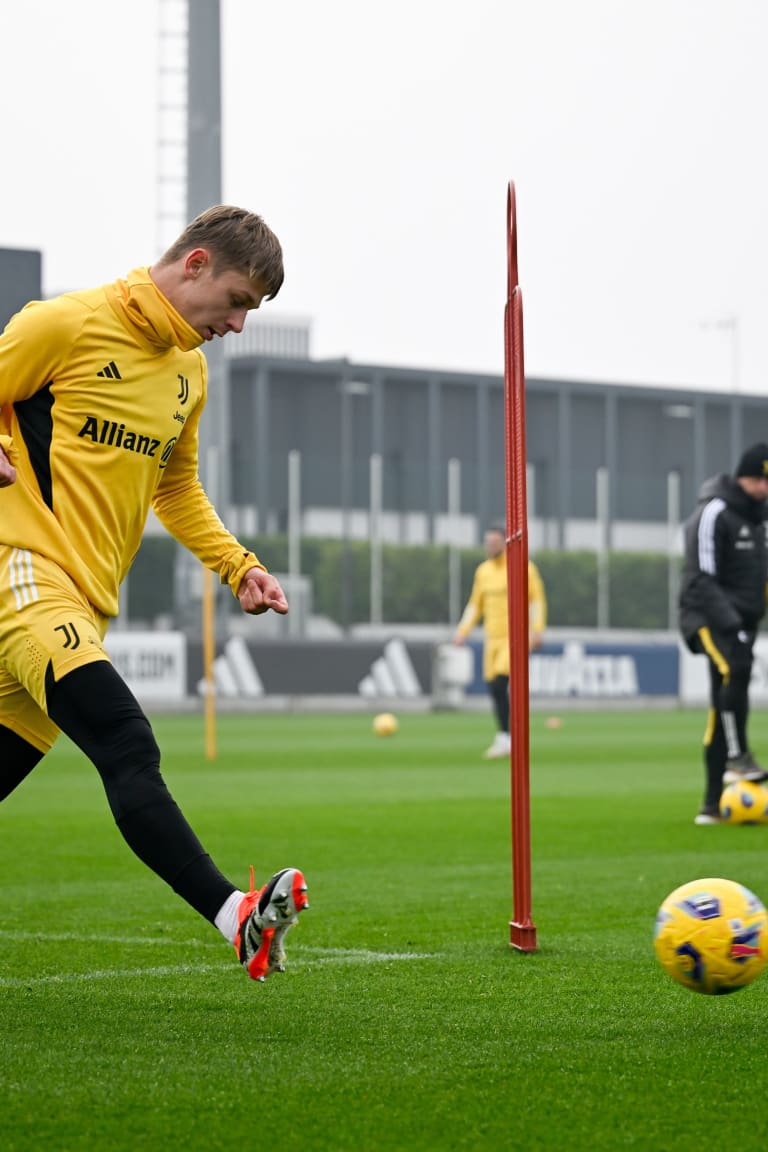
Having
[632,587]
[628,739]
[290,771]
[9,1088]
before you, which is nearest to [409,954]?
[9,1088]

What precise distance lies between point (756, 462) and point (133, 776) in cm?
716

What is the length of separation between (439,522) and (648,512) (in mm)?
7140

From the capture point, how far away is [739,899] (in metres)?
4.91

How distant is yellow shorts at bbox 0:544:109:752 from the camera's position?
4.61 metres

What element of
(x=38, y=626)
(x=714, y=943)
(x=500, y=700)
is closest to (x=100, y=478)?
(x=38, y=626)

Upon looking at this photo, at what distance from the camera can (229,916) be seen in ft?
14.5

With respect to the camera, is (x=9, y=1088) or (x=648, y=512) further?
(x=648, y=512)

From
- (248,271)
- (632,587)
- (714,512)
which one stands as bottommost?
(632,587)

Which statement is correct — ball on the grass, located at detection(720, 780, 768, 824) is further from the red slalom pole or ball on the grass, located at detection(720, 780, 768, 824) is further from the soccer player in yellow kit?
the soccer player in yellow kit

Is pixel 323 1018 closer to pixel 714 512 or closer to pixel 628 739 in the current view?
pixel 714 512

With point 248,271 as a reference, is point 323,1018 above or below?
below

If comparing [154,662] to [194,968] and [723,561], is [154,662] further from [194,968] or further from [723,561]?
[194,968]

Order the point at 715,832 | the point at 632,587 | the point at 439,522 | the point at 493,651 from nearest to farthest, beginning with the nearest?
1. the point at 715,832
2. the point at 493,651
3. the point at 632,587
4. the point at 439,522

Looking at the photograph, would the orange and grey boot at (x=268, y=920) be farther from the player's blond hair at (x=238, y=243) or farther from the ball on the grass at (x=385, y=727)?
the ball on the grass at (x=385, y=727)
